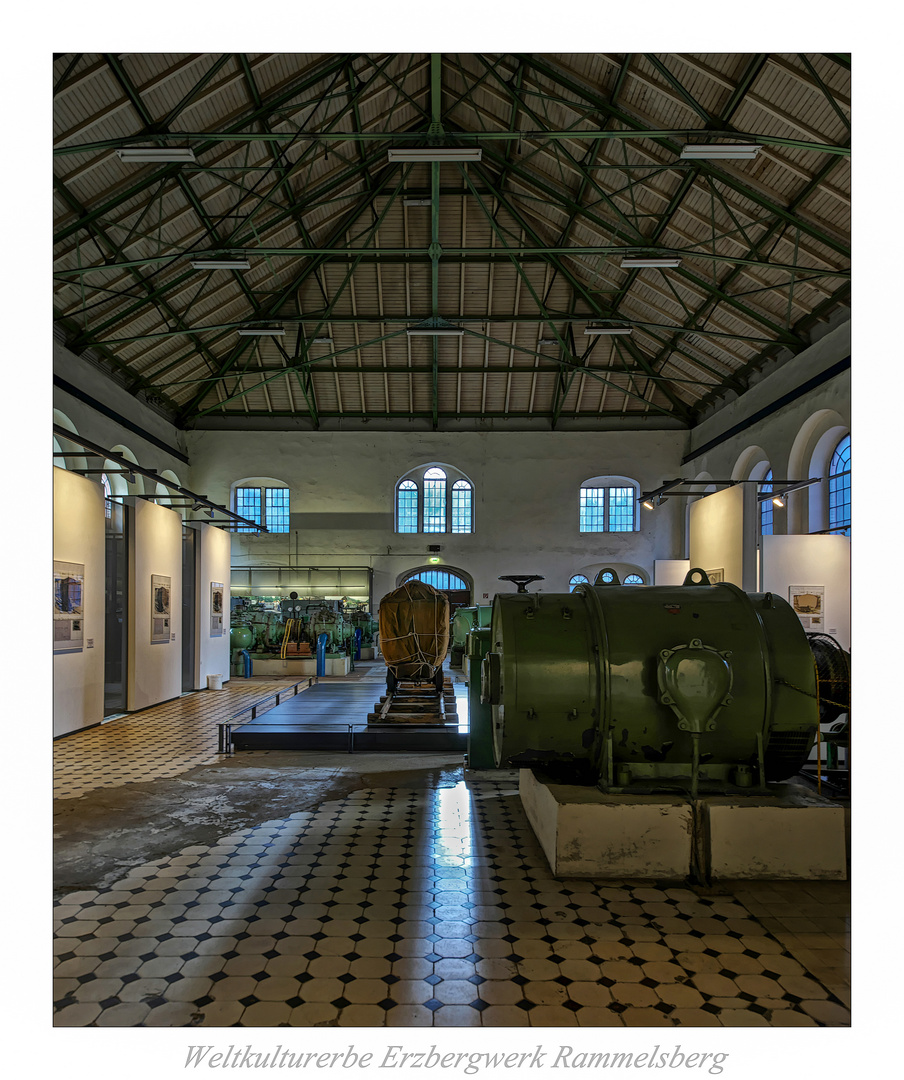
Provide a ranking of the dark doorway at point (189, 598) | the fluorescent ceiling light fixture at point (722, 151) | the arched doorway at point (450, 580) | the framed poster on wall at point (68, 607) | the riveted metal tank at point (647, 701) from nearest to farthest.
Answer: the riveted metal tank at point (647, 701) < the framed poster on wall at point (68, 607) < the fluorescent ceiling light fixture at point (722, 151) < the dark doorway at point (189, 598) < the arched doorway at point (450, 580)

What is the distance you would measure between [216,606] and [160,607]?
3616mm

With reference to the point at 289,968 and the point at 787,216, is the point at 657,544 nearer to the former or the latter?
the point at 787,216

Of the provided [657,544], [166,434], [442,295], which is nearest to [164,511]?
[166,434]

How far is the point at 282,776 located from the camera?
26.8 feet

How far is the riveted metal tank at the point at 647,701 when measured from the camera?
5375 millimetres

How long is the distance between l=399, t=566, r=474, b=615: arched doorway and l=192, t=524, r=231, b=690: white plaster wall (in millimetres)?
6768

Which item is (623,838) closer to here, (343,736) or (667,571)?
(343,736)

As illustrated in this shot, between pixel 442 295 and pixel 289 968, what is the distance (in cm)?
1853

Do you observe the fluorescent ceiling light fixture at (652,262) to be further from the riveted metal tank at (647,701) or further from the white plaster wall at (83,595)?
the white plaster wall at (83,595)

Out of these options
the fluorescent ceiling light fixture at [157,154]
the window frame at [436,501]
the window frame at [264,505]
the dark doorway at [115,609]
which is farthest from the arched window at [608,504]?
the fluorescent ceiling light fixture at [157,154]

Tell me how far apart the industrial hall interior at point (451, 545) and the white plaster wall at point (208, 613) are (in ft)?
0.51

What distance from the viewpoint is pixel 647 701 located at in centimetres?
538

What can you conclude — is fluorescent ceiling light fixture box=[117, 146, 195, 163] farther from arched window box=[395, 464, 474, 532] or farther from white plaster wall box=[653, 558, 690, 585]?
arched window box=[395, 464, 474, 532]

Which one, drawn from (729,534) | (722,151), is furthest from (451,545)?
(722,151)
